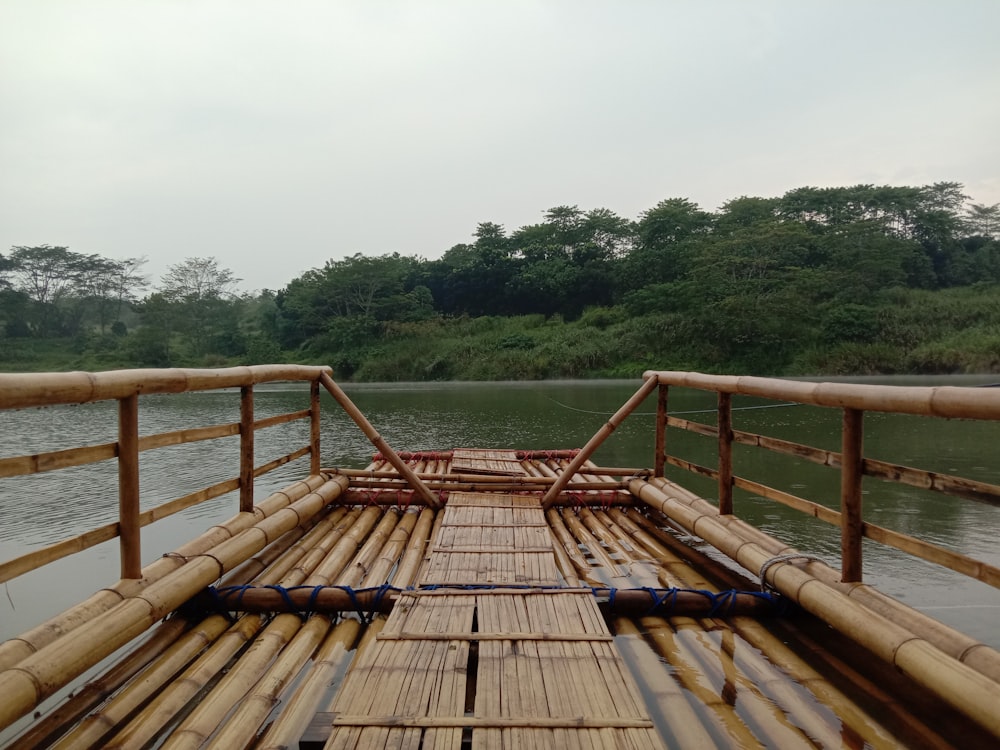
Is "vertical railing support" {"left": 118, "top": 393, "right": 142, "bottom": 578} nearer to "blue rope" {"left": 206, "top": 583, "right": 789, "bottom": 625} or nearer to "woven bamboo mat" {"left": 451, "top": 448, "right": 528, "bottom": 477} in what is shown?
"blue rope" {"left": 206, "top": 583, "right": 789, "bottom": 625}

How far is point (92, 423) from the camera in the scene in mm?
14430

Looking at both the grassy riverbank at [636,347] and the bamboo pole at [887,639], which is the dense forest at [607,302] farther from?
the bamboo pole at [887,639]

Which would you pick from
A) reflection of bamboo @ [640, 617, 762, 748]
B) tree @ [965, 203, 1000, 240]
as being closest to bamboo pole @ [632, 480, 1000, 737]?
reflection of bamboo @ [640, 617, 762, 748]

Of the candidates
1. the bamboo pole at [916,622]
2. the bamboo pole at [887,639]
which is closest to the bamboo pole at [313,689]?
the bamboo pole at [887,639]

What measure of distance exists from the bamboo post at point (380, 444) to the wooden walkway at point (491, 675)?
132cm

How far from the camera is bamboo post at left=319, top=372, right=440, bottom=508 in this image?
13.7 feet

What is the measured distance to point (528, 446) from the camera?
9906 mm

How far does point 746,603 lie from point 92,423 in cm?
1601

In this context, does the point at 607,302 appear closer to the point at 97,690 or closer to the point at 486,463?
the point at 486,463

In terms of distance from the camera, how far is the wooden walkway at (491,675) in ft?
5.33

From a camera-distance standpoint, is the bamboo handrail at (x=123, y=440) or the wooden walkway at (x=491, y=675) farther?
the bamboo handrail at (x=123, y=440)

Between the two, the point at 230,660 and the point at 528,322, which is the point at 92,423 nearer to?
the point at 230,660

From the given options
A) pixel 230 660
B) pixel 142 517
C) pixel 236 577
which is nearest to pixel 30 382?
pixel 142 517

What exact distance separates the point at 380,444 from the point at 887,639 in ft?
10.3
